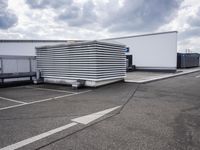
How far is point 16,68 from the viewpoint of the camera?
10531 millimetres

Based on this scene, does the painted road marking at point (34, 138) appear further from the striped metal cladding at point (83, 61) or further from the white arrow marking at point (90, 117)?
the striped metal cladding at point (83, 61)

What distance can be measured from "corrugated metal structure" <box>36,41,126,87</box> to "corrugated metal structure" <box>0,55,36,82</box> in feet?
2.05

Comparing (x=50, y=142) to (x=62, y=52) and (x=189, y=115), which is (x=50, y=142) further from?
(x=62, y=52)

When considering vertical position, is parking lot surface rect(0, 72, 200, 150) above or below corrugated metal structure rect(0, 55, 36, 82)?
below

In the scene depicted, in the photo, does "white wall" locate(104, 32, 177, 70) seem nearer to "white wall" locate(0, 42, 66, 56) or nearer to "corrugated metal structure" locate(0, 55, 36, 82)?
"white wall" locate(0, 42, 66, 56)

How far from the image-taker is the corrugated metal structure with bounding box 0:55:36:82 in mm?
9891

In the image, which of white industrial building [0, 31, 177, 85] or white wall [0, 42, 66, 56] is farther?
white industrial building [0, 31, 177, 85]

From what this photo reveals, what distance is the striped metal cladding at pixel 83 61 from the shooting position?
865cm

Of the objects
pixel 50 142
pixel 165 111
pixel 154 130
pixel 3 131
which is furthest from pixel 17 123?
pixel 165 111

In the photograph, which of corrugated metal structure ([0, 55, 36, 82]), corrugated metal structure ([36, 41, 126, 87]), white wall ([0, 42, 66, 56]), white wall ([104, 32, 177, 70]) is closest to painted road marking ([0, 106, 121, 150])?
corrugated metal structure ([36, 41, 126, 87])

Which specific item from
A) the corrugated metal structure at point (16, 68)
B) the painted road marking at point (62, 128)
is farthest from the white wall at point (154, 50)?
the painted road marking at point (62, 128)

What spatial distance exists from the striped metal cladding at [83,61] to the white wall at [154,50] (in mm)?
8187

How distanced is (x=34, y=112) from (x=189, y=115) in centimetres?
406

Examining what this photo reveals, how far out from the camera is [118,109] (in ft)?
16.0
